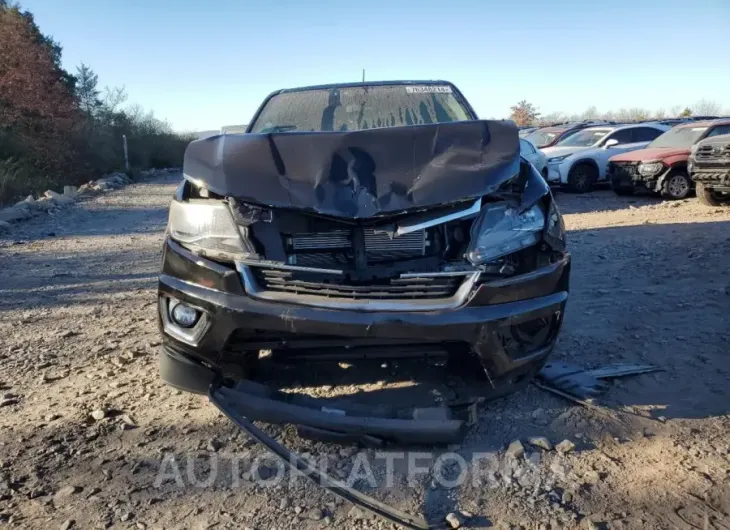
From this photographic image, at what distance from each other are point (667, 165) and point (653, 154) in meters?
0.45

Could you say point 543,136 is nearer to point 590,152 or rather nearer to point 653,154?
point 590,152

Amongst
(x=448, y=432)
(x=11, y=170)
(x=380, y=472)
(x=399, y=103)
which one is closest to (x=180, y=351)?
(x=380, y=472)

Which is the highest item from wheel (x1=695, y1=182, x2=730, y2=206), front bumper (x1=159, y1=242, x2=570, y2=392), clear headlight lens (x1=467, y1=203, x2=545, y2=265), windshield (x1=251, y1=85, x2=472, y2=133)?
windshield (x1=251, y1=85, x2=472, y2=133)

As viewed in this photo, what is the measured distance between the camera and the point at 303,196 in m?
2.75

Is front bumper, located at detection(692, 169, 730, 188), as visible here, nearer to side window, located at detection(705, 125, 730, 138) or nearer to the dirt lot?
side window, located at detection(705, 125, 730, 138)

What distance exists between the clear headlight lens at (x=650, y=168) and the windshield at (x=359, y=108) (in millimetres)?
8994

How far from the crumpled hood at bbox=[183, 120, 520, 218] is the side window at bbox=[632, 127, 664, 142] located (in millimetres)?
14265

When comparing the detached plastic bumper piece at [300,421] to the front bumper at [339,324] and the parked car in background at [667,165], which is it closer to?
the front bumper at [339,324]

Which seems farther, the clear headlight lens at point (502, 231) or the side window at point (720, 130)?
the side window at point (720, 130)

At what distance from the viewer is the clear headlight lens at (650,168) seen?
40.4 ft

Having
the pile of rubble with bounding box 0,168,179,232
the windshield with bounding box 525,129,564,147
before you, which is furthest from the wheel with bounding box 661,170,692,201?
the pile of rubble with bounding box 0,168,179,232

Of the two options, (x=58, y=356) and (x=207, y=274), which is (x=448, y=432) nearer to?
(x=207, y=274)

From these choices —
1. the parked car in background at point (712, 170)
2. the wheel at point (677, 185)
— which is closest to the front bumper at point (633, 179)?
the wheel at point (677, 185)

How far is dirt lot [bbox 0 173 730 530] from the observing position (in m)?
2.32
